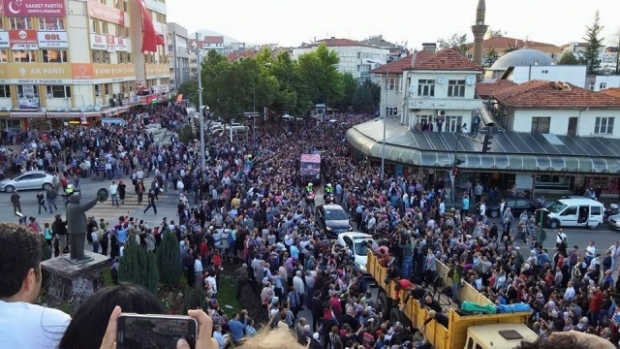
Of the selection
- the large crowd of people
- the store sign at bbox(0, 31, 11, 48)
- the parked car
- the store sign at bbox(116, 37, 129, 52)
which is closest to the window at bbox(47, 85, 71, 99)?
the store sign at bbox(0, 31, 11, 48)

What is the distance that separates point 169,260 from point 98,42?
A: 108 ft

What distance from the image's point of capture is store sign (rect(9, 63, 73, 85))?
38781 millimetres

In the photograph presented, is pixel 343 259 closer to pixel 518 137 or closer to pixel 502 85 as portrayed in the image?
pixel 518 137

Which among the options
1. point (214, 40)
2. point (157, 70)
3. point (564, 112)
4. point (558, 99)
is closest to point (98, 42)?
point (157, 70)

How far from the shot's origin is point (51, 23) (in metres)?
38.2

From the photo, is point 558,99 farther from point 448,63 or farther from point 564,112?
point 448,63

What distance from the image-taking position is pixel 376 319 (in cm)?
1236

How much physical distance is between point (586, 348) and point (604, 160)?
3203cm

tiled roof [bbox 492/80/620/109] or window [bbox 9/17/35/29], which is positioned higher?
window [bbox 9/17/35/29]

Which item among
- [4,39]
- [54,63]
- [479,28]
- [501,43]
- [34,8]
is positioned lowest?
[54,63]

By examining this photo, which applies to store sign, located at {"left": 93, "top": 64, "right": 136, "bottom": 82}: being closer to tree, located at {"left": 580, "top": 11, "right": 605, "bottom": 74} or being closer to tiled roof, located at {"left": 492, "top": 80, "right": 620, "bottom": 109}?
tiled roof, located at {"left": 492, "top": 80, "right": 620, "bottom": 109}

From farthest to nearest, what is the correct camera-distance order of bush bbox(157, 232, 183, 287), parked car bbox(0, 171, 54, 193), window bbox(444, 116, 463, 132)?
window bbox(444, 116, 463, 132), parked car bbox(0, 171, 54, 193), bush bbox(157, 232, 183, 287)

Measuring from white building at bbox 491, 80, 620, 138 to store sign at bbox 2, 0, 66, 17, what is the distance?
33459 mm

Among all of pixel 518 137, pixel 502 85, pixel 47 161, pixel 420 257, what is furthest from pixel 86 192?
pixel 502 85
